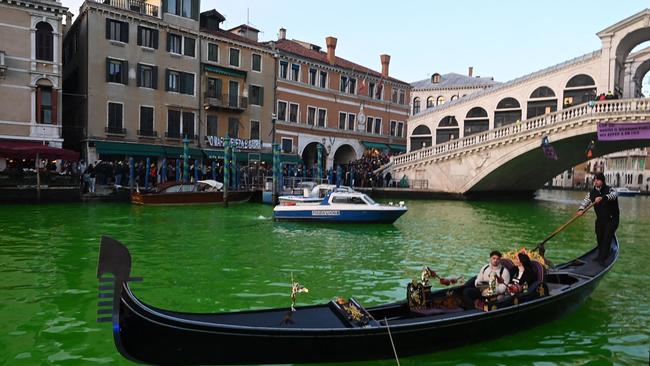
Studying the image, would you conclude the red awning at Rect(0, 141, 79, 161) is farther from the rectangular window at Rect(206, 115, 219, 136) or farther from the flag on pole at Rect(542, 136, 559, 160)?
the flag on pole at Rect(542, 136, 559, 160)

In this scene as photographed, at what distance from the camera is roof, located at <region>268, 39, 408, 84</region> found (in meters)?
32.9

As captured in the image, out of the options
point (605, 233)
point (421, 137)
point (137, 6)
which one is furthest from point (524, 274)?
point (421, 137)

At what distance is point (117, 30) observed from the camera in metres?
25.0

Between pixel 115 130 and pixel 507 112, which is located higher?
pixel 507 112

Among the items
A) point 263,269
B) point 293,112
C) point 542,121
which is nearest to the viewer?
point 263,269

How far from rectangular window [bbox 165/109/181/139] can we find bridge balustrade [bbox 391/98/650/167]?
13444 mm

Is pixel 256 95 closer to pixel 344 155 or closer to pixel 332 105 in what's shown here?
pixel 332 105

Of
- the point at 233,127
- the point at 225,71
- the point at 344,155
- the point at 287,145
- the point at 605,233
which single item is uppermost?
the point at 225,71

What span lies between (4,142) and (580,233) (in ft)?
70.9

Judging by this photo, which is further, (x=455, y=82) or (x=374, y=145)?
(x=455, y=82)

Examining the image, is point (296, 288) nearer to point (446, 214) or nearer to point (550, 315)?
point (550, 315)

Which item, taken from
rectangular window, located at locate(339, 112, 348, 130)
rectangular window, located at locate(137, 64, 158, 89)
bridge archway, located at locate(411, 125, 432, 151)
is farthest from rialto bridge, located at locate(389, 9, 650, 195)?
rectangular window, located at locate(137, 64, 158, 89)

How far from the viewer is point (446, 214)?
20531 millimetres

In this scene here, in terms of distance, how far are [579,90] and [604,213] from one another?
25.7 meters
